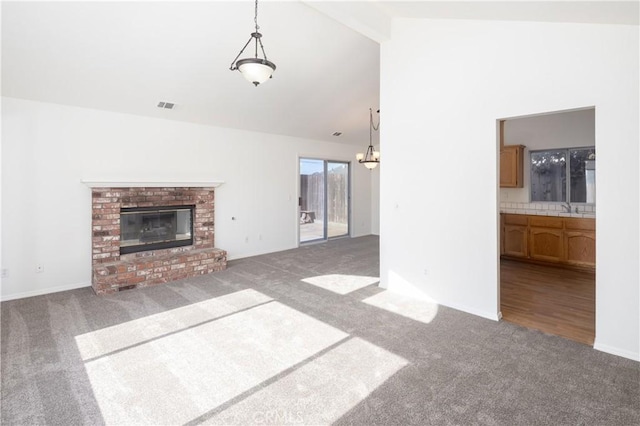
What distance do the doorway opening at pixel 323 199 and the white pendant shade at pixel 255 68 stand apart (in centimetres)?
472

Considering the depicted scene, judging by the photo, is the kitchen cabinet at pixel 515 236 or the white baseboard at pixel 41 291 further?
the kitchen cabinet at pixel 515 236

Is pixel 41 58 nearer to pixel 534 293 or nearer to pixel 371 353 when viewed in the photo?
pixel 371 353

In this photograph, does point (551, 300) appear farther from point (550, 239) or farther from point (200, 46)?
point (200, 46)

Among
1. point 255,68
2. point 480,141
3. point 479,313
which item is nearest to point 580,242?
point 479,313

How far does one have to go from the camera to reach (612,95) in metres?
2.71

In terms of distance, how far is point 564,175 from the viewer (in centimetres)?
580

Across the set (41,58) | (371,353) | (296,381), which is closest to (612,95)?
(371,353)

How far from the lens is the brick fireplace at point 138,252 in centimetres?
447

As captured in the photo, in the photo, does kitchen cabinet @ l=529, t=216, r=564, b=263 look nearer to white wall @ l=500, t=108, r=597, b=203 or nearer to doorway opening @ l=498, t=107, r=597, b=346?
doorway opening @ l=498, t=107, r=597, b=346

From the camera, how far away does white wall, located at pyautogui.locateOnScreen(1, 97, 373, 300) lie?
4.14m

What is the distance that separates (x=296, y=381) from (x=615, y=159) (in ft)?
10.1

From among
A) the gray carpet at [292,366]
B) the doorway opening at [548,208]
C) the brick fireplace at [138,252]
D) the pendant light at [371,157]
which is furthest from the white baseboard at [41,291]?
the doorway opening at [548,208]

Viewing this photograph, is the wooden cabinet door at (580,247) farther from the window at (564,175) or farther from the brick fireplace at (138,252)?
the brick fireplace at (138,252)

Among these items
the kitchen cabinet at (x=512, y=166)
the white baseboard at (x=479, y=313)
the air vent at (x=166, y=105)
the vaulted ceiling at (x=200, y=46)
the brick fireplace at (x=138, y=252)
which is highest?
the vaulted ceiling at (x=200, y=46)
